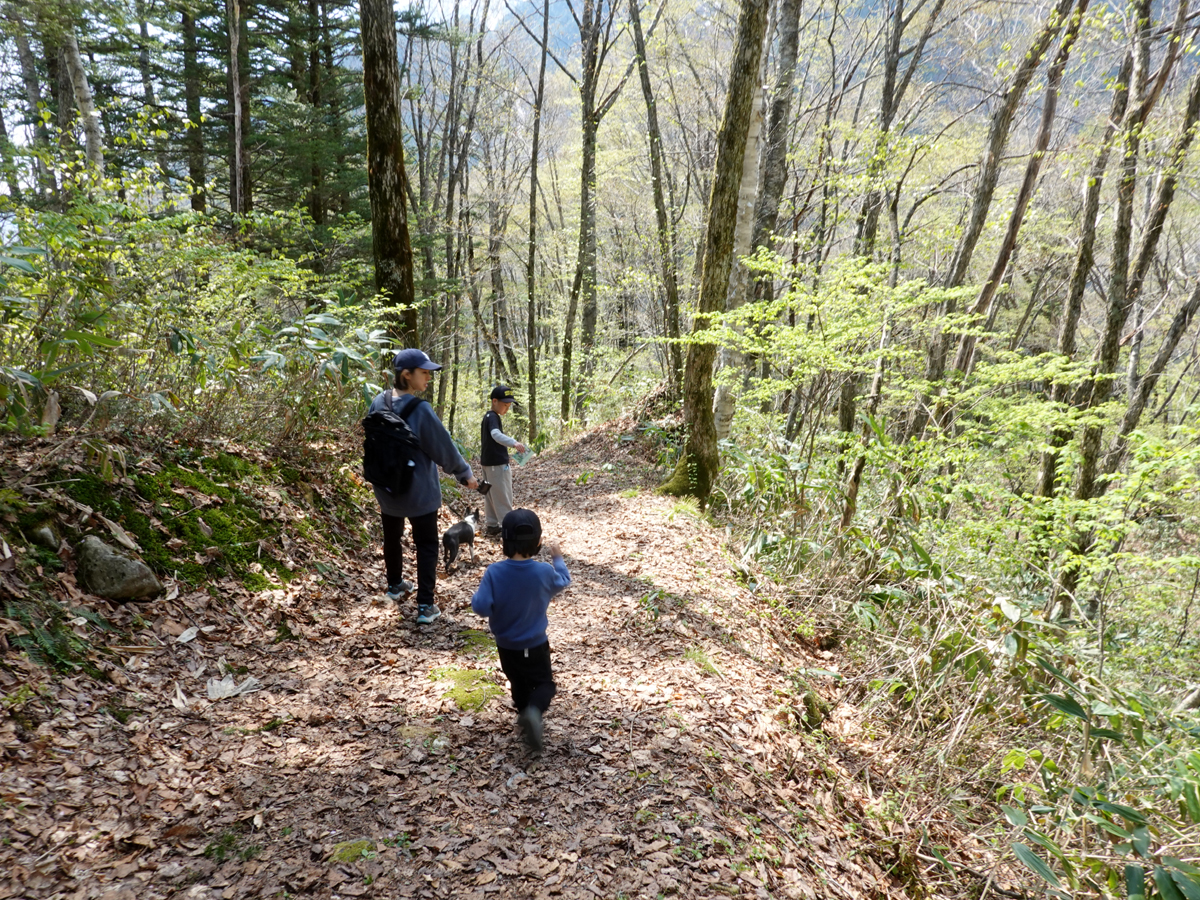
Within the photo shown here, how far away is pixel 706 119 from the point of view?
16938 mm

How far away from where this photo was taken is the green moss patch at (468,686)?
3723 millimetres

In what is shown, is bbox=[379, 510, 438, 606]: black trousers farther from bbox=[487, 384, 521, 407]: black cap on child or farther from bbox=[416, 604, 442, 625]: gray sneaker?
bbox=[487, 384, 521, 407]: black cap on child

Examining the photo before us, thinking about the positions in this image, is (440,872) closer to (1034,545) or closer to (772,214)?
(1034,545)

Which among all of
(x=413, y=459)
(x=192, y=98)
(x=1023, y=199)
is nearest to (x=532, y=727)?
(x=413, y=459)

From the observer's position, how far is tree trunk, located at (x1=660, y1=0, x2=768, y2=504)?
23.9ft

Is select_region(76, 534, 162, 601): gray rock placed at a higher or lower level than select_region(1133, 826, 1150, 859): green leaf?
higher

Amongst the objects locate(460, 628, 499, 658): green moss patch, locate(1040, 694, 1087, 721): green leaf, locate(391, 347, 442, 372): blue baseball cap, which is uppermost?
locate(391, 347, 442, 372): blue baseball cap

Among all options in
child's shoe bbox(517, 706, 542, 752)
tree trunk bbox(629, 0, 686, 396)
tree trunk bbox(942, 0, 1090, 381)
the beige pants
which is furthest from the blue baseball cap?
tree trunk bbox(942, 0, 1090, 381)

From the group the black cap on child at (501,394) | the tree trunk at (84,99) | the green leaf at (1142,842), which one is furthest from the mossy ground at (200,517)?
the tree trunk at (84,99)

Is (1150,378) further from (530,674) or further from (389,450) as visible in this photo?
(389,450)

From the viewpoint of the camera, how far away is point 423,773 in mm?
3092

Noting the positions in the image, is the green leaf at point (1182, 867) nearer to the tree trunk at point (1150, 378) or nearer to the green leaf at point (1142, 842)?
the green leaf at point (1142, 842)

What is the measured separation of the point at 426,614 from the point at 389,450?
4.59 ft

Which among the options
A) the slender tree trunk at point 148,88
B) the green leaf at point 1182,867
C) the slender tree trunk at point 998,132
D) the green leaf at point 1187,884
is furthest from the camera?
the slender tree trunk at point 148,88
